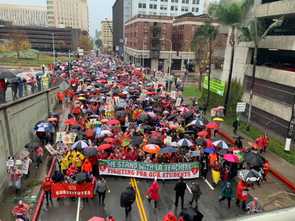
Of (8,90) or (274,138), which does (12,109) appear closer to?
(8,90)

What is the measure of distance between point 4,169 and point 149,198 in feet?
26.2

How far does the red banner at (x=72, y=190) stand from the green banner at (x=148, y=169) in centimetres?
202

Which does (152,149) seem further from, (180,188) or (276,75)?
(276,75)

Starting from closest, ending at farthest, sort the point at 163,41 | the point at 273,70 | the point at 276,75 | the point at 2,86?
1. the point at 2,86
2. the point at 276,75
3. the point at 273,70
4. the point at 163,41

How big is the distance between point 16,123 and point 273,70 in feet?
64.2

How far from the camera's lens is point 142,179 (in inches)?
562

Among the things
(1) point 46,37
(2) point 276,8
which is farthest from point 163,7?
(2) point 276,8

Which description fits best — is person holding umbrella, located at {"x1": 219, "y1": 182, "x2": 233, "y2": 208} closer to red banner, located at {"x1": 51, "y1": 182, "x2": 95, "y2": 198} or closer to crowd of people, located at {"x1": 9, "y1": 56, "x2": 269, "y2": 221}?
crowd of people, located at {"x1": 9, "y1": 56, "x2": 269, "y2": 221}

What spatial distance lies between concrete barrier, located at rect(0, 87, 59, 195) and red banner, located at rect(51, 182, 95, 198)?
3187 mm

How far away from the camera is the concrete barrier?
14.5 metres

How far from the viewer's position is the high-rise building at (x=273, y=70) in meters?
20.5

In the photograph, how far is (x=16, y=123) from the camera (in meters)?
17.0

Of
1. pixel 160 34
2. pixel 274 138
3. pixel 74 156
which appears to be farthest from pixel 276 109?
pixel 160 34

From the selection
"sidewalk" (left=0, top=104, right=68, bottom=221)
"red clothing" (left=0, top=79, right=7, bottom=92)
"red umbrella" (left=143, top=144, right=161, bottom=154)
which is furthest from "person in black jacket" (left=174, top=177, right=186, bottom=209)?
"red clothing" (left=0, top=79, right=7, bottom=92)
